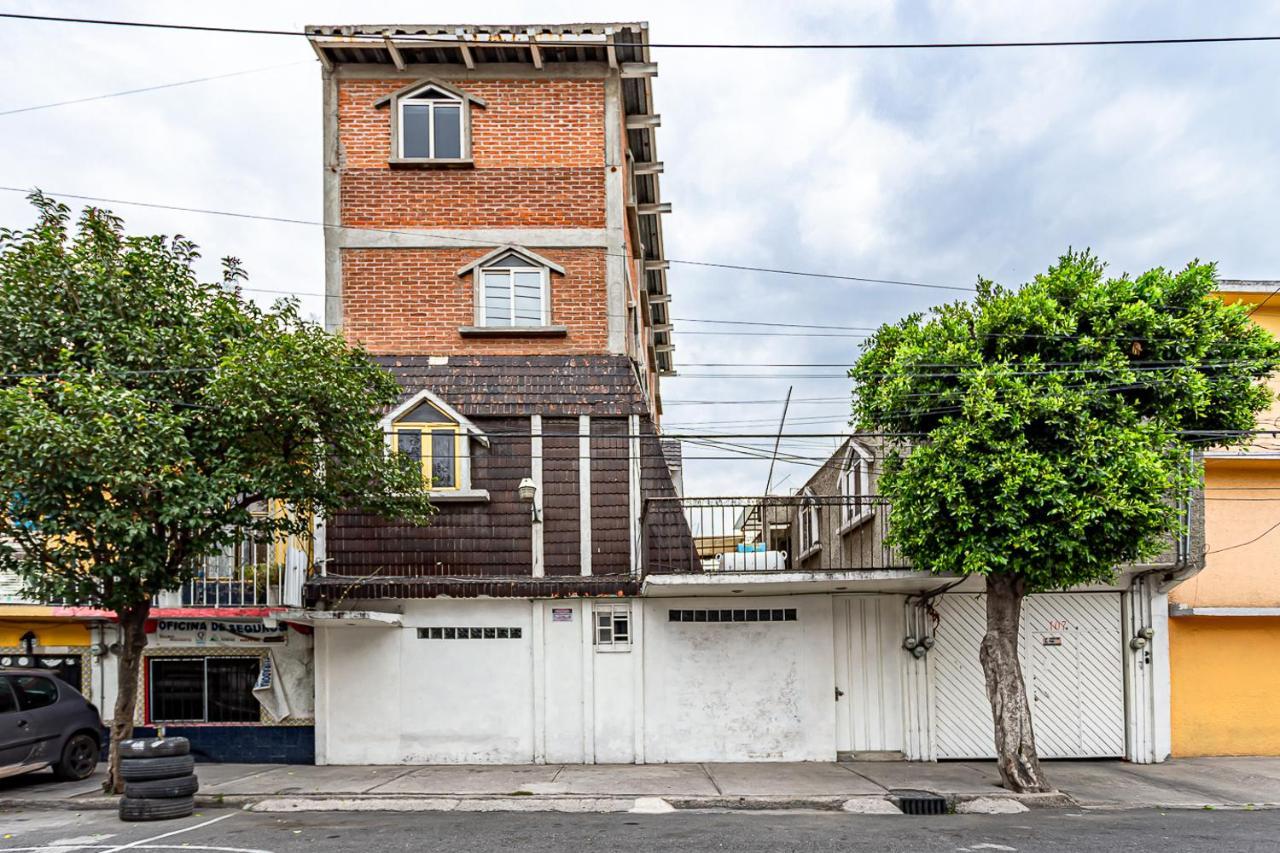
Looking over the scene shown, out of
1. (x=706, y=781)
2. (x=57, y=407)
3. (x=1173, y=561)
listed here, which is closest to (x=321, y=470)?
(x=57, y=407)

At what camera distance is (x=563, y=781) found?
1358 centimetres

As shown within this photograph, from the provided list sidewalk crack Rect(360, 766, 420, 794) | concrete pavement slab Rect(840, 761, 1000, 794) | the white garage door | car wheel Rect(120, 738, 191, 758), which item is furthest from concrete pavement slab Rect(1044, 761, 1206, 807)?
car wheel Rect(120, 738, 191, 758)

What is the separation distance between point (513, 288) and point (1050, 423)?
317 inches

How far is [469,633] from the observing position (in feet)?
50.6

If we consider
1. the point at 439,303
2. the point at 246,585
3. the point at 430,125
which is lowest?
the point at 246,585

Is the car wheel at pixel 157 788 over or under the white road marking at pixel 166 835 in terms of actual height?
over

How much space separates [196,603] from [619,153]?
8968 millimetres

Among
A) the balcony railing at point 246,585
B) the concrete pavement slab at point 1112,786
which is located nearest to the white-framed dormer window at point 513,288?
the balcony railing at point 246,585

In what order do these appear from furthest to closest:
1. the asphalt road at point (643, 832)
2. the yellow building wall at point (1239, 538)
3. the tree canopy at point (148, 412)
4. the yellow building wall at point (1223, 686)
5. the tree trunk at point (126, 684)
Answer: the yellow building wall at point (1239, 538) → the yellow building wall at point (1223, 686) → the tree trunk at point (126, 684) → the tree canopy at point (148, 412) → the asphalt road at point (643, 832)

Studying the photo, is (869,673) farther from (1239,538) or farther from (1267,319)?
(1267,319)

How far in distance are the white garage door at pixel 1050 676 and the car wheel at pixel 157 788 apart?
9881mm

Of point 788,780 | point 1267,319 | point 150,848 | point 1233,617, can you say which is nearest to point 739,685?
point 788,780

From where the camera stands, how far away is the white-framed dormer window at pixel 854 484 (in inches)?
666

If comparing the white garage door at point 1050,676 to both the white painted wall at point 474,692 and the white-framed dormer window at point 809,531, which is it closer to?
the white painted wall at point 474,692
